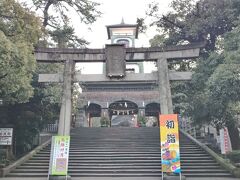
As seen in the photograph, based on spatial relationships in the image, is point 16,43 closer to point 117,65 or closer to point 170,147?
point 117,65

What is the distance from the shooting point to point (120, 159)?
569 inches

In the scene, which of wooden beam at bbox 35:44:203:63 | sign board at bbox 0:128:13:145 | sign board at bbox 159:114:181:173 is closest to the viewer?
sign board at bbox 159:114:181:173

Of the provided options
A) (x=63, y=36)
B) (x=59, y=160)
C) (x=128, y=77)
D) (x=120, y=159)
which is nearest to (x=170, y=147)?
(x=120, y=159)

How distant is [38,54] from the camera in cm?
1509

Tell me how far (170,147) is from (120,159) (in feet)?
12.7

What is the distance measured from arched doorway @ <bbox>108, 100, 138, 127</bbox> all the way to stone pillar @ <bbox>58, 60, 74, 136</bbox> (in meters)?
13.5

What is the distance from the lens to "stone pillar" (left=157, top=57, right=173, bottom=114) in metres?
13.7

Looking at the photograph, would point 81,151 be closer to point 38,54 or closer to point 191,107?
point 38,54

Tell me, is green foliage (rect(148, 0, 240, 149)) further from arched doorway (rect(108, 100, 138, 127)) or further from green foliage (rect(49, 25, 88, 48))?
arched doorway (rect(108, 100, 138, 127))

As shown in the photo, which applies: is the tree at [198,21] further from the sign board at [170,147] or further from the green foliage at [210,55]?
the sign board at [170,147]

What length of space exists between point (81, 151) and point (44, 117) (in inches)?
144

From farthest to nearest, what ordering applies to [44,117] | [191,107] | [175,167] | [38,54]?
1. [44,117]
2. [191,107]
3. [38,54]
4. [175,167]

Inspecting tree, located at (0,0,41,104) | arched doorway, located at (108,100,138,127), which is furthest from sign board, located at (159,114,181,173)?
arched doorway, located at (108,100,138,127)

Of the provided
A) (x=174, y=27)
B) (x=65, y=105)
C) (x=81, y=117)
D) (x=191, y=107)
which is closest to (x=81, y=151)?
(x=65, y=105)
